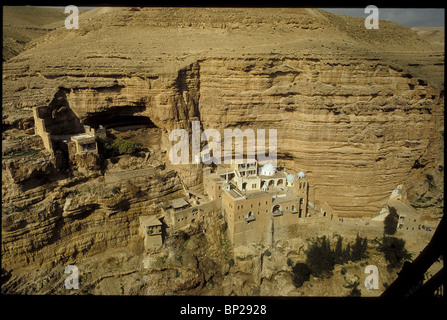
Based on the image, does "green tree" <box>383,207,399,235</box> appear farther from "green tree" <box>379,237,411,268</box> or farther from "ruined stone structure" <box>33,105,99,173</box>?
"ruined stone structure" <box>33,105,99,173</box>

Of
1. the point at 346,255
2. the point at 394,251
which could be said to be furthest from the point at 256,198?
the point at 394,251

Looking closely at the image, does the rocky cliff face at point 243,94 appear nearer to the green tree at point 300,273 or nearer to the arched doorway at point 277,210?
the arched doorway at point 277,210

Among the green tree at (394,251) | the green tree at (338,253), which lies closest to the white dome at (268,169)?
the green tree at (338,253)

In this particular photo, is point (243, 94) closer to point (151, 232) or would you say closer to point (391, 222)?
point (151, 232)

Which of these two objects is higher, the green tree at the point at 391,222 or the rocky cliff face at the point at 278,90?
the rocky cliff face at the point at 278,90

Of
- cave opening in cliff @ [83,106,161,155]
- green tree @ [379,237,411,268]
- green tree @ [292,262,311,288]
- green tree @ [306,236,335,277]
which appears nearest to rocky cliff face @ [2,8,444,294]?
cave opening in cliff @ [83,106,161,155]

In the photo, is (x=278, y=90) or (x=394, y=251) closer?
(x=394, y=251)
